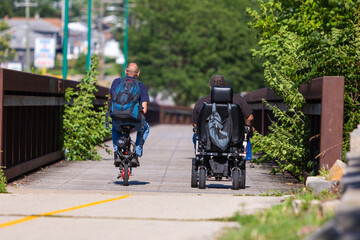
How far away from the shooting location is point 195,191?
10.5 meters

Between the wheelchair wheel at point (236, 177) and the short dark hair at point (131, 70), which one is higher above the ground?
the short dark hair at point (131, 70)

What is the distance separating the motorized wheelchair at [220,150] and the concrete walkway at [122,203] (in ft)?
0.72

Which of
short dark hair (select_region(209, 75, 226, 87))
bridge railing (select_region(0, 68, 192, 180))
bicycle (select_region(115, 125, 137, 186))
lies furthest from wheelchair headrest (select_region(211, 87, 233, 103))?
bridge railing (select_region(0, 68, 192, 180))

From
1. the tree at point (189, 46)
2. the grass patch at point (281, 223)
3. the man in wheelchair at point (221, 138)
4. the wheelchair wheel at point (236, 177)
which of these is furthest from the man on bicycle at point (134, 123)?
the tree at point (189, 46)

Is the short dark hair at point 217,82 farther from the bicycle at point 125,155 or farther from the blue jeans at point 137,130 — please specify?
the bicycle at point 125,155

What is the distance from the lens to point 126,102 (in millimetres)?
10664

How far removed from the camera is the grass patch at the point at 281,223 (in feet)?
19.2

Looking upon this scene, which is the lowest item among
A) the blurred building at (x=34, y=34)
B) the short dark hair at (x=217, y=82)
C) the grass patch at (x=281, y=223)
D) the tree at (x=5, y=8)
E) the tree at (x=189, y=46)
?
the grass patch at (x=281, y=223)

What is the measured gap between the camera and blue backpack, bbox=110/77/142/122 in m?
10.7

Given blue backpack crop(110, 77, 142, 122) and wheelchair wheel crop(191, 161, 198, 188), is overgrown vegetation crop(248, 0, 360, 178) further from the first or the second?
blue backpack crop(110, 77, 142, 122)

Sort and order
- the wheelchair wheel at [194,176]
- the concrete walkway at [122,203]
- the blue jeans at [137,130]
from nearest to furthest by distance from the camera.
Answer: the concrete walkway at [122,203] → the wheelchair wheel at [194,176] → the blue jeans at [137,130]

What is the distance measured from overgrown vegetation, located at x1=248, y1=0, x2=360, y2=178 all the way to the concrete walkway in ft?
1.85

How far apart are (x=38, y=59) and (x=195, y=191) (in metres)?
64.8

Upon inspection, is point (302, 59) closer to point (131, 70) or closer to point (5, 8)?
point (131, 70)
